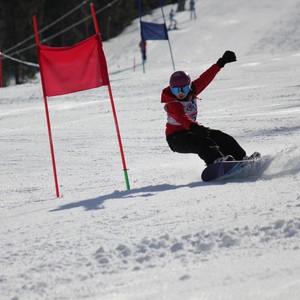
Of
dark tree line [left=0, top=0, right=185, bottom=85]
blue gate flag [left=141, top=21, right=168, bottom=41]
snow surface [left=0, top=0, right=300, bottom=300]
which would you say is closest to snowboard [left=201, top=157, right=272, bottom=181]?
snow surface [left=0, top=0, right=300, bottom=300]

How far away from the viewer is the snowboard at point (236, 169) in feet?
19.5

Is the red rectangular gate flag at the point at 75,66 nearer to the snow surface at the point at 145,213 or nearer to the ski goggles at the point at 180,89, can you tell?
the ski goggles at the point at 180,89

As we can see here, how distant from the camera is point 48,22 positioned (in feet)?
127

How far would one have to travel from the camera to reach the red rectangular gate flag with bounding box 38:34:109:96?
6.45 meters

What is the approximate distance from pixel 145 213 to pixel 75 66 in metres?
2.18

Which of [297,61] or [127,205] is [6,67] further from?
[127,205]

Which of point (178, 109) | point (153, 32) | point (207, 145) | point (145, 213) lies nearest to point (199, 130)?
point (207, 145)

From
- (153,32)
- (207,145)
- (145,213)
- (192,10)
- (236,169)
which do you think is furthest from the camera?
(192,10)

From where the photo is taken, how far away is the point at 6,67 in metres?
34.2

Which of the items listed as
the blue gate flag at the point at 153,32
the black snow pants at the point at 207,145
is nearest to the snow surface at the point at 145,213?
the black snow pants at the point at 207,145

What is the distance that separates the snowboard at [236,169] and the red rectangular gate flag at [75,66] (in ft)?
4.63

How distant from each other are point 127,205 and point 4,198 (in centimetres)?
188

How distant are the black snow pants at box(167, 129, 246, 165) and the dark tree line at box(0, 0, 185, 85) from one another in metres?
26.0

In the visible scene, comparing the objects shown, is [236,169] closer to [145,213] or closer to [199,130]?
[199,130]
